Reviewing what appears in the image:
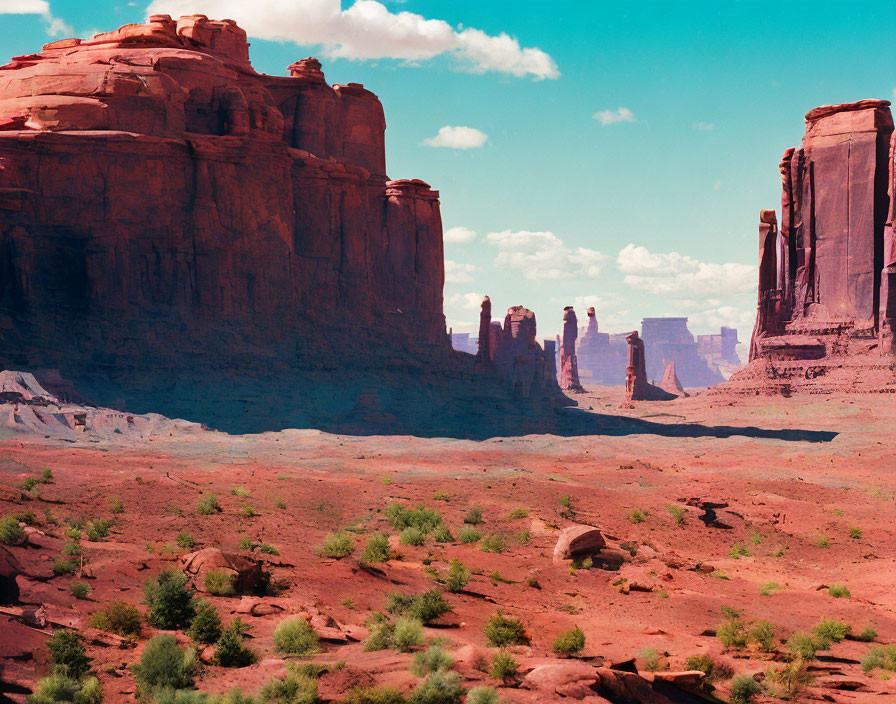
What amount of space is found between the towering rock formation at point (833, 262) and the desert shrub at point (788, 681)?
50377 millimetres

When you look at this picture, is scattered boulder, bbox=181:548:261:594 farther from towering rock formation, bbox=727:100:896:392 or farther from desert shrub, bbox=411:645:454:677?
towering rock formation, bbox=727:100:896:392

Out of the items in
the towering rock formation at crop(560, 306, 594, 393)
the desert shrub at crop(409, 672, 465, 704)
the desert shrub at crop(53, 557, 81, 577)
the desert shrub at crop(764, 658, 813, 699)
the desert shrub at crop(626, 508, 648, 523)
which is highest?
the towering rock formation at crop(560, 306, 594, 393)

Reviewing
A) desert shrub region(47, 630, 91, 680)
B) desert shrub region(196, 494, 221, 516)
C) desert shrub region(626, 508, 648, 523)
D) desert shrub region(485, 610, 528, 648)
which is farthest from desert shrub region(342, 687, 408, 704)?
desert shrub region(626, 508, 648, 523)

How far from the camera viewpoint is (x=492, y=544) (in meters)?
22.2

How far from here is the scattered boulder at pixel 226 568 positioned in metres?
15.5

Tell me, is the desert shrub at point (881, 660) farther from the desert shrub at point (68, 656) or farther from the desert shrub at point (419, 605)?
the desert shrub at point (68, 656)

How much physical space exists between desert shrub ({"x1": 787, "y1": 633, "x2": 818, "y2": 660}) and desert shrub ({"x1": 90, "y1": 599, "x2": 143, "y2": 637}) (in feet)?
33.3

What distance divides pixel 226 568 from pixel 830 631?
34.5 ft

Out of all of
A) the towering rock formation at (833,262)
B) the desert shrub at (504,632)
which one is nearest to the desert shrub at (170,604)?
the desert shrub at (504,632)

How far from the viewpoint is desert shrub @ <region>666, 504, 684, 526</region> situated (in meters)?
27.8

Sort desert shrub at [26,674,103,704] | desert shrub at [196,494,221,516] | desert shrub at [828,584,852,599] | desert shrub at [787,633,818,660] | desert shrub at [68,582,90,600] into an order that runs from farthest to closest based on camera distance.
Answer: desert shrub at [196,494,221,516]
desert shrub at [828,584,852,599]
desert shrub at [787,633,818,660]
desert shrub at [68,582,90,600]
desert shrub at [26,674,103,704]

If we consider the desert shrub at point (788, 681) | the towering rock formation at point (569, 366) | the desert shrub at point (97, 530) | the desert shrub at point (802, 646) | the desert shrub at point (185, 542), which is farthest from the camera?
the towering rock formation at point (569, 366)

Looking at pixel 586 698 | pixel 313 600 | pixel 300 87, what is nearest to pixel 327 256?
pixel 300 87

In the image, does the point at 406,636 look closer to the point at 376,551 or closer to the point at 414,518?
the point at 376,551
